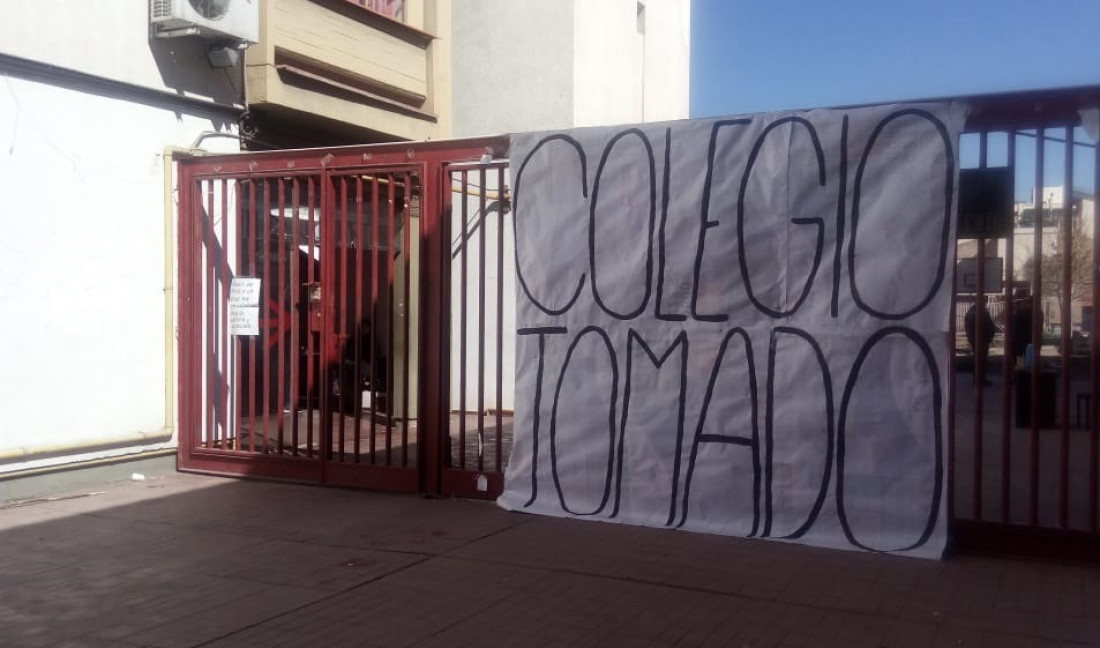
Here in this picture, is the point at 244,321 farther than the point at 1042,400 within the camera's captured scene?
No

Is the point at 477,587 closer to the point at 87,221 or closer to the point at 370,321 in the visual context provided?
the point at 370,321

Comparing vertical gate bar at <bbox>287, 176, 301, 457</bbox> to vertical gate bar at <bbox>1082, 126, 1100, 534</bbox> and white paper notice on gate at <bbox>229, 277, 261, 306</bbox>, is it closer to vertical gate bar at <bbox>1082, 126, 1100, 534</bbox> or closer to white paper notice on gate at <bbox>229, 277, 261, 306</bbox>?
white paper notice on gate at <bbox>229, 277, 261, 306</bbox>

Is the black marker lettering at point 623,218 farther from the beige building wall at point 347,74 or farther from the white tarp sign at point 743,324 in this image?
the beige building wall at point 347,74

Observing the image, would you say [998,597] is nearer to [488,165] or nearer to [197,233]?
[488,165]

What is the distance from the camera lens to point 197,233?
32.1 feet

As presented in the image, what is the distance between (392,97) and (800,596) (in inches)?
334

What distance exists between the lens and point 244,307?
31.2 feet

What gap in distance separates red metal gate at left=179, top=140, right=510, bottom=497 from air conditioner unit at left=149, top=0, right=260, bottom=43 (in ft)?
3.68

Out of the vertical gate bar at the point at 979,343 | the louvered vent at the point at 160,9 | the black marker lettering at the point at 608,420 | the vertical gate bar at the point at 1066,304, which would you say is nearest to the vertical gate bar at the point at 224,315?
the louvered vent at the point at 160,9

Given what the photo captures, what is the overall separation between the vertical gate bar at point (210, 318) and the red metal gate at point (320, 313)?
13mm

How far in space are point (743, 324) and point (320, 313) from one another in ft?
12.6

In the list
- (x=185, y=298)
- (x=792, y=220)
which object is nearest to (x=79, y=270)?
(x=185, y=298)

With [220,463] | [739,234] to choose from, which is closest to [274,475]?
[220,463]

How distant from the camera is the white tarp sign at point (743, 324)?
22.2ft
